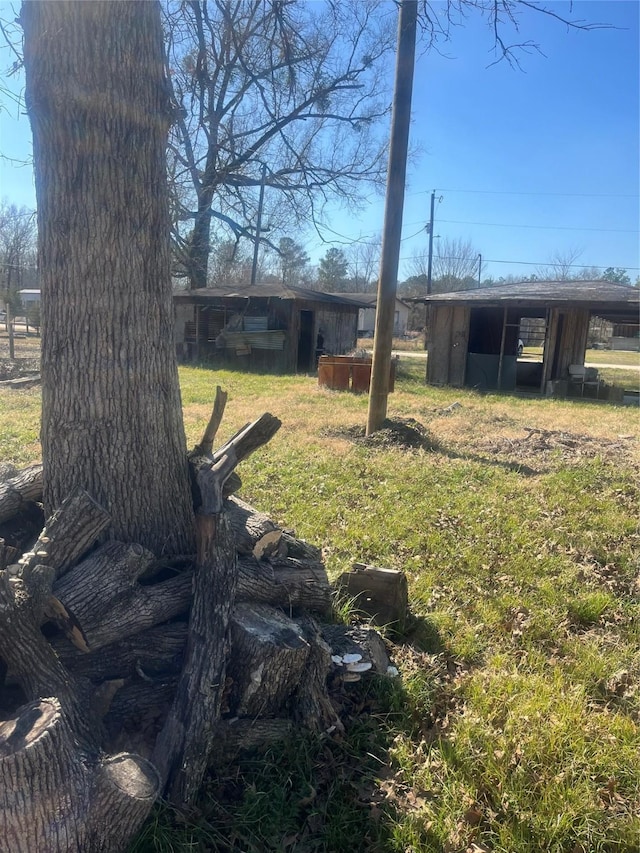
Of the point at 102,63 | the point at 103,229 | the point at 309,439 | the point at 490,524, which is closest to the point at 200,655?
the point at 103,229

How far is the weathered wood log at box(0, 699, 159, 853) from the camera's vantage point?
168 cm

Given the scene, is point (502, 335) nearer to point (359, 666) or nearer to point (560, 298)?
point (560, 298)

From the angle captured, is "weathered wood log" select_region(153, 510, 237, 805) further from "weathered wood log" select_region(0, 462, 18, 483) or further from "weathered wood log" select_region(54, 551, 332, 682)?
"weathered wood log" select_region(0, 462, 18, 483)

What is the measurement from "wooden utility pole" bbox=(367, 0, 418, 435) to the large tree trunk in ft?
20.0

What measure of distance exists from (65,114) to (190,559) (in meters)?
2.14

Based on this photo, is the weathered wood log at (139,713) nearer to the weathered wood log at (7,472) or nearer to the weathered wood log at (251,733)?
the weathered wood log at (251,733)

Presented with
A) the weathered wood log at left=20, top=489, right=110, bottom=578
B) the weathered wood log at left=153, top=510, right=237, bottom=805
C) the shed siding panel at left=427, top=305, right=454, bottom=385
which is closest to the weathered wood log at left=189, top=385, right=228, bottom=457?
the weathered wood log at left=153, top=510, right=237, bottom=805

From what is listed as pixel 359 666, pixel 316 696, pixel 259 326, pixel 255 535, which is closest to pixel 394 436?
pixel 255 535

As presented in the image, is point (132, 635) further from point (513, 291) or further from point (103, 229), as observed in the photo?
point (513, 291)

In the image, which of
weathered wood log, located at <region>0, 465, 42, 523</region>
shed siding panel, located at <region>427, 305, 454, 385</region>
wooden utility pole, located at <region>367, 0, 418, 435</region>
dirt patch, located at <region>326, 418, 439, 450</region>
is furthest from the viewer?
shed siding panel, located at <region>427, 305, 454, 385</region>

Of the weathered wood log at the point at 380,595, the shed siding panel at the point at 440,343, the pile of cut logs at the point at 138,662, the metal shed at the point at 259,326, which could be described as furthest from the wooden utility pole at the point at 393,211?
the metal shed at the point at 259,326

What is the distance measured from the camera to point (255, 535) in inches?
119

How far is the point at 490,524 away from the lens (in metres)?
5.24

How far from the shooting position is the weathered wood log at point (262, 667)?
2430 millimetres
